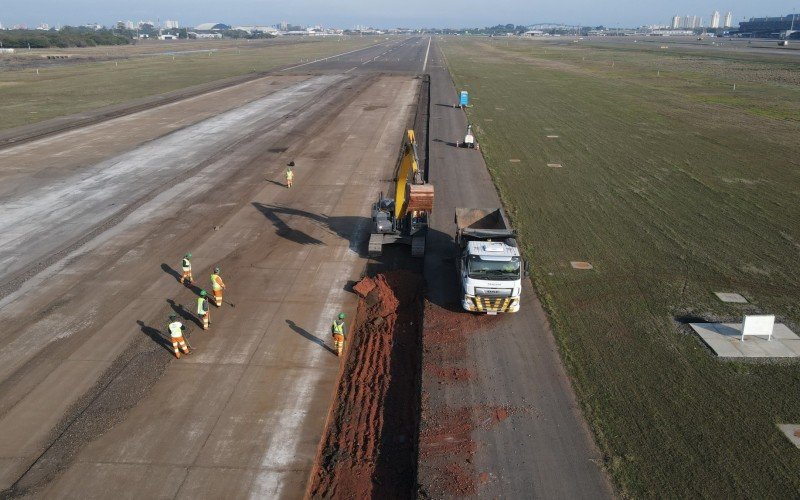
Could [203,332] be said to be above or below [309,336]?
above

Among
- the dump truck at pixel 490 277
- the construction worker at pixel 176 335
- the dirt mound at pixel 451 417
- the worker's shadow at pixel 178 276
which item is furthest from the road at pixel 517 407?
the worker's shadow at pixel 178 276

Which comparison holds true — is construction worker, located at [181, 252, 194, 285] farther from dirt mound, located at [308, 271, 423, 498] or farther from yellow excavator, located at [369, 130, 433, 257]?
yellow excavator, located at [369, 130, 433, 257]

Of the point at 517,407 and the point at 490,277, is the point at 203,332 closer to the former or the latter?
the point at 490,277

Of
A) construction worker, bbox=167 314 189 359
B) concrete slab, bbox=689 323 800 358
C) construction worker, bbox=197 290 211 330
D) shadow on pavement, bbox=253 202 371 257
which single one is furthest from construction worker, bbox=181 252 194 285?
concrete slab, bbox=689 323 800 358

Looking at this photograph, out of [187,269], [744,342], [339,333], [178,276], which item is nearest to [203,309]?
[187,269]

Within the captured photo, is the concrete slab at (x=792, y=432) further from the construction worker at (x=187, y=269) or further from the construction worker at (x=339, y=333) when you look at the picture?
the construction worker at (x=187, y=269)

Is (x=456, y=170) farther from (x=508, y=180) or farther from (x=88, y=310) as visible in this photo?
(x=88, y=310)
